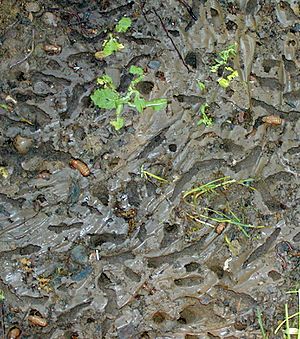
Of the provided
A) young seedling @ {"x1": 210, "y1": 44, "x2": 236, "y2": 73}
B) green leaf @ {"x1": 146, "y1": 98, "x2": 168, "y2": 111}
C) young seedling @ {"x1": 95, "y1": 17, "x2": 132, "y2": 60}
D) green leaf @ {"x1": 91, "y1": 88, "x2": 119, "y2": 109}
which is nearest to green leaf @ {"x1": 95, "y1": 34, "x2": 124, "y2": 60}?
young seedling @ {"x1": 95, "y1": 17, "x2": 132, "y2": 60}

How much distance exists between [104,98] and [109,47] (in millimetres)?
209

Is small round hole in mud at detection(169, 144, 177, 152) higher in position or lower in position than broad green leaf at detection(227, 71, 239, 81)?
lower

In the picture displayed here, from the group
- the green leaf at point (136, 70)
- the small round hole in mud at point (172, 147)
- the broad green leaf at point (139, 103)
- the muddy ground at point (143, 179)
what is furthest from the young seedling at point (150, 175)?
the green leaf at point (136, 70)

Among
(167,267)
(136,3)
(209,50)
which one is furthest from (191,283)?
(136,3)

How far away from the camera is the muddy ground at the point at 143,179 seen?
2555 mm

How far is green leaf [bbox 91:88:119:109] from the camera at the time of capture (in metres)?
2.63

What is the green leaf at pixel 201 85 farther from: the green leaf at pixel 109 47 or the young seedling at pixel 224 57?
the green leaf at pixel 109 47

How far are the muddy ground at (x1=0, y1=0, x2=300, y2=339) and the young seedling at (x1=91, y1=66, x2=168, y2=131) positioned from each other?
28 millimetres

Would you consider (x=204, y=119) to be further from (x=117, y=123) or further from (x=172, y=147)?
(x=117, y=123)

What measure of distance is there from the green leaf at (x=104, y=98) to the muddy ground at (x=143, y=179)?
0.03m

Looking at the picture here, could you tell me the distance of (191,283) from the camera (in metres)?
2.61

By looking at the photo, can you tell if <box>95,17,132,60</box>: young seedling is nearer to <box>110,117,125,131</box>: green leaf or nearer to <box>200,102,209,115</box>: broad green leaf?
<box>110,117,125,131</box>: green leaf

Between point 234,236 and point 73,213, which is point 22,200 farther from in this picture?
point 234,236

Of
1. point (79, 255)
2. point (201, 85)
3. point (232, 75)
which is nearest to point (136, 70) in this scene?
point (201, 85)
